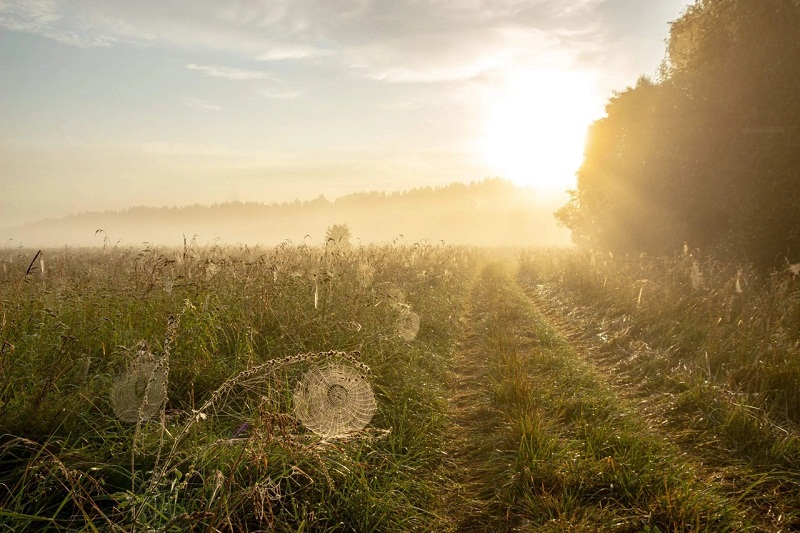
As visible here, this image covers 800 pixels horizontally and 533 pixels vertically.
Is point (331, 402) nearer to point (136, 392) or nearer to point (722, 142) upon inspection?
point (136, 392)

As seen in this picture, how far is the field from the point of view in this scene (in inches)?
120

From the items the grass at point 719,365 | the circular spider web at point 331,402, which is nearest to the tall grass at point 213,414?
the circular spider web at point 331,402

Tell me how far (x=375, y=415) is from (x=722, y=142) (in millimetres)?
12756

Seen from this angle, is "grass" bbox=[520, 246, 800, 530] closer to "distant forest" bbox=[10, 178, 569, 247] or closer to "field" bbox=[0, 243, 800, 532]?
"field" bbox=[0, 243, 800, 532]

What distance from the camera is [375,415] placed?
486cm

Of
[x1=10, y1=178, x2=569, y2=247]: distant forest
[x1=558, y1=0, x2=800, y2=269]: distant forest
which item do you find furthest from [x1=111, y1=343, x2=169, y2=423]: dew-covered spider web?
[x1=10, y1=178, x2=569, y2=247]: distant forest

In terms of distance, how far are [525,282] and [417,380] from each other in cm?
1335

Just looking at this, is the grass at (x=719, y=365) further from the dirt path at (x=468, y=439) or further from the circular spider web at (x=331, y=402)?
the circular spider web at (x=331, y=402)

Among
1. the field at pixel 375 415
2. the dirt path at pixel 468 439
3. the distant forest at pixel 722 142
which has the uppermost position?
the distant forest at pixel 722 142

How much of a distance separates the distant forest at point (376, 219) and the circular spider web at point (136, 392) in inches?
4496

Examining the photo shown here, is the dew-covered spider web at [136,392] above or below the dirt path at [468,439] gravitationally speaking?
above

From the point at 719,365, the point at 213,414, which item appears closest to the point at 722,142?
the point at 719,365

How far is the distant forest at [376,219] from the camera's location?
12850cm

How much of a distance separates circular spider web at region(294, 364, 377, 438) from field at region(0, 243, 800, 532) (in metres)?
0.04
